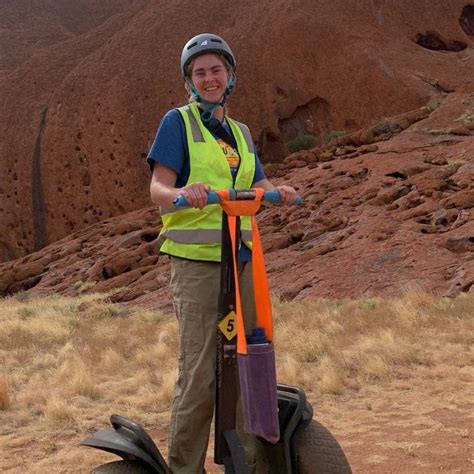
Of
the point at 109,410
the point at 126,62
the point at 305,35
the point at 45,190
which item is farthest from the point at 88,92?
the point at 109,410

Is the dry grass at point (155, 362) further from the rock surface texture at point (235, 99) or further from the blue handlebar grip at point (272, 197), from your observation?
the rock surface texture at point (235, 99)

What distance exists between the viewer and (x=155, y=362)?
27.1 feet

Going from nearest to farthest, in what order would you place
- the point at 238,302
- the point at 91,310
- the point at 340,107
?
the point at 238,302 → the point at 91,310 → the point at 340,107

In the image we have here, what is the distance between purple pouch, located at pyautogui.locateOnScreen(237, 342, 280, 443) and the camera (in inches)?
110

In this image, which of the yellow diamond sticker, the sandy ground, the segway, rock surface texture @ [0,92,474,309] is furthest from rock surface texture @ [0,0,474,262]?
the yellow diamond sticker

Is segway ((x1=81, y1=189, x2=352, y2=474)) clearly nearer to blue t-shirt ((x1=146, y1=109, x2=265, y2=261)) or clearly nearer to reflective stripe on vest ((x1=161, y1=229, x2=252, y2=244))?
reflective stripe on vest ((x1=161, y1=229, x2=252, y2=244))

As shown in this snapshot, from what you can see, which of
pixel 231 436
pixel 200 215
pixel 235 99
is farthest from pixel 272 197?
pixel 235 99

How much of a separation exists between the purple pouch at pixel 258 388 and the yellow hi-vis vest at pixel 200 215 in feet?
1.68

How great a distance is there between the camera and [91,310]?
14.7 m

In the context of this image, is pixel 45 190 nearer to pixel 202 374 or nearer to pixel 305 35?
pixel 305 35

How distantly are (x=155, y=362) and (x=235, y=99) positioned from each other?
847 inches

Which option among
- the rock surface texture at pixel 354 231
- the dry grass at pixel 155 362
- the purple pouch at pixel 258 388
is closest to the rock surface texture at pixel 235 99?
the rock surface texture at pixel 354 231

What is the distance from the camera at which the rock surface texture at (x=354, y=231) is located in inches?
500

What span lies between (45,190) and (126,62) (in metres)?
7.15
